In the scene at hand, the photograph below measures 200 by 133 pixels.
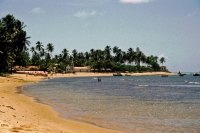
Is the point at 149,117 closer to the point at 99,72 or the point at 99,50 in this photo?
the point at 99,72

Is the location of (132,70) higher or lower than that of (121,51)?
lower

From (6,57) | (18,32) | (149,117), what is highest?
(18,32)

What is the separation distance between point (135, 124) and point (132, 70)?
18082cm

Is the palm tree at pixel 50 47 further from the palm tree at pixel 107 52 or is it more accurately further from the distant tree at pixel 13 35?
the distant tree at pixel 13 35

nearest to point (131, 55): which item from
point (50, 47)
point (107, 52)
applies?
point (107, 52)

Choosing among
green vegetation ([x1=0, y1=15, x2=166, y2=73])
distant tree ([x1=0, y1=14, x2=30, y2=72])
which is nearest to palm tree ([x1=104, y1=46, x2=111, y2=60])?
green vegetation ([x1=0, y1=15, x2=166, y2=73])

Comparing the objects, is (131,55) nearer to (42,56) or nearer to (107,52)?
(107,52)

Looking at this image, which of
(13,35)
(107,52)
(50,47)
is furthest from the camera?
(107,52)

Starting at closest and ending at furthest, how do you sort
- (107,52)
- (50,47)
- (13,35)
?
(13,35), (50,47), (107,52)

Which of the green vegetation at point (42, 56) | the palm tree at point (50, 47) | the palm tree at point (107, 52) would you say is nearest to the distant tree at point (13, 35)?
the green vegetation at point (42, 56)

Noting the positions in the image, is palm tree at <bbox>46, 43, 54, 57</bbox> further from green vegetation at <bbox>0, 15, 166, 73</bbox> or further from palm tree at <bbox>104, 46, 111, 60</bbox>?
palm tree at <bbox>104, 46, 111, 60</bbox>

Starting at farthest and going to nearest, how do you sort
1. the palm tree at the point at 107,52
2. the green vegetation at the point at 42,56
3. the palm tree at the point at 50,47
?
the palm tree at the point at 107,52 < the palm tree at the point at 50,47 < the green vegetation at the point at 42,56

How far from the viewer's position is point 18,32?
9012 cm

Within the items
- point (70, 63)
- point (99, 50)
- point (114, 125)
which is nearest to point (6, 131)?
point (114, 125)
